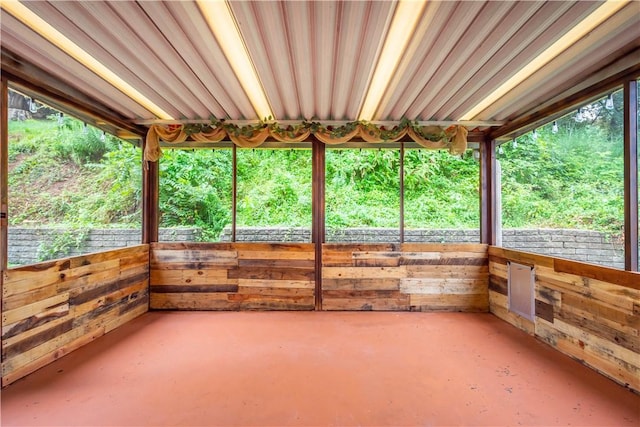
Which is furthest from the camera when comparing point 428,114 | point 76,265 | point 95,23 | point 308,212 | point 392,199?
point 392,199

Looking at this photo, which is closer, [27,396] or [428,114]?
[27,396]

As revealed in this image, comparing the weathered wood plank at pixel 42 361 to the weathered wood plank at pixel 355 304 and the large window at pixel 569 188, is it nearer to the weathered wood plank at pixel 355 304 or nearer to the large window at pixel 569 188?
the weathered wood plank at pixel 355 304

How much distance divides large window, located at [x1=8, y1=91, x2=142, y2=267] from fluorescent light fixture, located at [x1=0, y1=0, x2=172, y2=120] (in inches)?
26.8

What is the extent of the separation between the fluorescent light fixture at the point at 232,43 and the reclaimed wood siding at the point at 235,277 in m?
1.95

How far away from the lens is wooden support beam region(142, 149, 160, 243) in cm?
363

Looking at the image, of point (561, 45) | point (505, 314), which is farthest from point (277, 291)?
point (561, 45)

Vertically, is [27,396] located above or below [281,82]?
below

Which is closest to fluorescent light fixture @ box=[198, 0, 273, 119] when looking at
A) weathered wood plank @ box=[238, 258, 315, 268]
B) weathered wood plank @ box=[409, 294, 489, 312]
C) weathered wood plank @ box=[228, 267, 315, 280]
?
weathered wood plank @ box=[238, 258, 315, 268]

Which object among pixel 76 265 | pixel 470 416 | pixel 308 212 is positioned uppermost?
pixel 308 212

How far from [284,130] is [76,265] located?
2.64 metres

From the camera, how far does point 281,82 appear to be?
242 cm

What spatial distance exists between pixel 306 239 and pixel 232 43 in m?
2.66

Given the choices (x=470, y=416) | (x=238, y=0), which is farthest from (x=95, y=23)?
(x=470, y=416)

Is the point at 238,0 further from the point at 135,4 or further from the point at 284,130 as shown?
the point at 284,130
